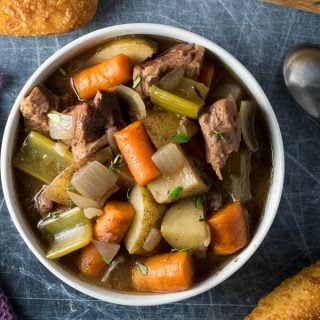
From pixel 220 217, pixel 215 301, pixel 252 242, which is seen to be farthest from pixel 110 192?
pixel 215 301

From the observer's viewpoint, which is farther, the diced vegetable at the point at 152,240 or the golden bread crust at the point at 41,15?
the golden bread crust at the point at 41,15

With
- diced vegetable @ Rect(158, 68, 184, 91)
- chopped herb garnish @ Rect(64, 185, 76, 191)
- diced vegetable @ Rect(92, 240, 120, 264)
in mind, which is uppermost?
diced vegetable @ Rect(158, 68, 184, 91)

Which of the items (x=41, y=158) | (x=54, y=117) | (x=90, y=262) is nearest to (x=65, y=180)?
(x=41, y=158)

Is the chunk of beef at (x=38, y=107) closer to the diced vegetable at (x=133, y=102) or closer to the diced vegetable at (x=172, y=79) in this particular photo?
the diced vegetable at (x=133, y=102)

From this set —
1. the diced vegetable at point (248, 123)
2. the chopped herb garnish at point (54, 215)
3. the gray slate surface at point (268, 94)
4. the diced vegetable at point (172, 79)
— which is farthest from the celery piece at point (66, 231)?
the diced vegetable at point (248, 123)

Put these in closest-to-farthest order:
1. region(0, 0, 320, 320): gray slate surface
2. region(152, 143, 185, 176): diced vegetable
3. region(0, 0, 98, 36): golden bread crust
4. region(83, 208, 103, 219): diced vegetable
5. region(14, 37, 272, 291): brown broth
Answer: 1. region(152, 143, 185, 176): diced vegetable
2. region(83, 208, 103, 219): diced vegetable
3. region(14, 37, 272, 291): brown broth
4. region(0, 0, 98, 36): golden bread crust
5. region(0, 0, 320, 320): gray slate surface

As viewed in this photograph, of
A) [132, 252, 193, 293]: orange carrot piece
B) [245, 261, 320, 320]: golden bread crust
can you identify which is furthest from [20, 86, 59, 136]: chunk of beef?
[245, 261, 320, 320]: golden bread crust

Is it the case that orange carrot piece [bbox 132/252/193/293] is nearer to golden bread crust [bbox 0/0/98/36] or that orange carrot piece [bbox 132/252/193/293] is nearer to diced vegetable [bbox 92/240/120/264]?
diced vegetable [bbox 92/240/120/264]
